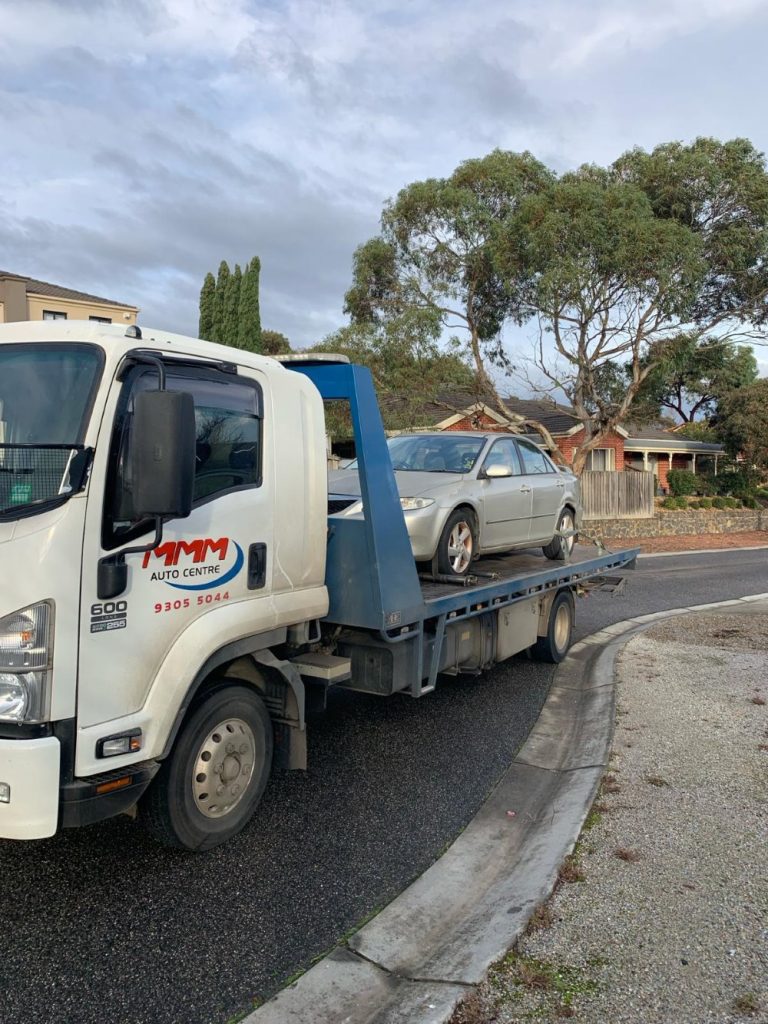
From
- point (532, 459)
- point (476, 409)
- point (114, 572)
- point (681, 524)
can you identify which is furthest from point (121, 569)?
point (681, 524)

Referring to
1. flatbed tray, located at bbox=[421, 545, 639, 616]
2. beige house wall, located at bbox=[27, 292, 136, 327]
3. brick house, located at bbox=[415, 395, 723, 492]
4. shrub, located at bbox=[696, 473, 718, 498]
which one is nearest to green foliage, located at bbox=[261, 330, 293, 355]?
beige house wall, located at bbox=[27, 292, 136, 327]

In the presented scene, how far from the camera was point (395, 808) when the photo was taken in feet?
15.6

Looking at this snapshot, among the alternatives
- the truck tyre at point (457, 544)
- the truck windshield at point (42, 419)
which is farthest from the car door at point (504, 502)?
the truck windshield at point (42, 419)

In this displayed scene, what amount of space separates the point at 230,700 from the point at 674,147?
989 inches

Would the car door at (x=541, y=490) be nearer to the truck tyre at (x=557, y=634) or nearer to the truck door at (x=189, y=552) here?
the truck tyre at (x=557, y=634)

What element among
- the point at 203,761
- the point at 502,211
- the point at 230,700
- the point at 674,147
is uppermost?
the point at 674,147

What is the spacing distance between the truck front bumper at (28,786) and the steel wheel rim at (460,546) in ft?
12.5

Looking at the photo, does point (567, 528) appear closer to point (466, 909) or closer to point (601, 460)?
point (466, 909)

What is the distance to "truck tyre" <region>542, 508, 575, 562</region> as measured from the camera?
28.6ft

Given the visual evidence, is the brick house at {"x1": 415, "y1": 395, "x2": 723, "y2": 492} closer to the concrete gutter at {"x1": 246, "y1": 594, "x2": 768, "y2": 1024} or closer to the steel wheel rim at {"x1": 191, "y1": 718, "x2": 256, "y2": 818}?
the concrete gutter at {"x1": 246, "y1": 594, "x2": 768, "y2": 1024}

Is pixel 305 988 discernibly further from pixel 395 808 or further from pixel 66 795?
pixel 395 808

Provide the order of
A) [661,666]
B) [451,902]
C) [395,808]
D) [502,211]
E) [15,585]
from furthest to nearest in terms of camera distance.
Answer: [502,211]
[661,666]
[395,808]
[451,902]
[15,585]

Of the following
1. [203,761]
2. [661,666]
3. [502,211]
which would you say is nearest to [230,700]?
[203,761]

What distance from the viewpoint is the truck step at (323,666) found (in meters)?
4.64
